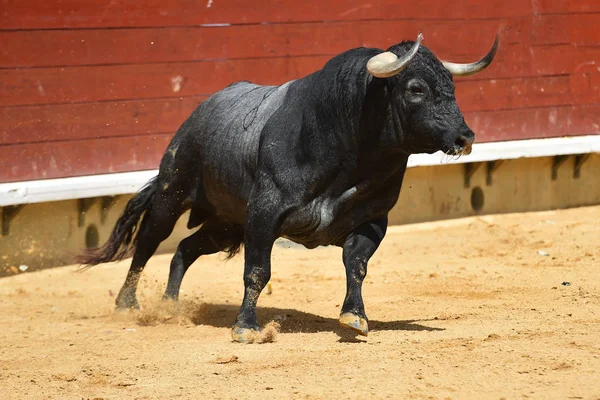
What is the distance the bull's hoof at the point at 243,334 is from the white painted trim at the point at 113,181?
6.82 ft

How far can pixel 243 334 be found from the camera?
5.97 metres

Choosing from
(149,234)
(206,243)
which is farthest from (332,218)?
(149,234)

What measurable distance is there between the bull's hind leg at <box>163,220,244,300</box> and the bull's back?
13.9 inches

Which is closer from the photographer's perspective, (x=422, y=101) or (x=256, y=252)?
(x=422, y=101)

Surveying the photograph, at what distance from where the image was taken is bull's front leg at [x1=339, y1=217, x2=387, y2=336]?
5801mm

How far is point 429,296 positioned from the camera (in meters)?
7.25

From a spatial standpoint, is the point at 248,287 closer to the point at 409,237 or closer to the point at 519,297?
the point at 519,297

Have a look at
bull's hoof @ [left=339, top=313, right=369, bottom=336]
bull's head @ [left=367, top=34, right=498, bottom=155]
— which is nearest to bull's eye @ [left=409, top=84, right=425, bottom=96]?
bull's head @ [left=367, top=34, right=498, bottom=155]

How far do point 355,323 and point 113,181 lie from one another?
329cm

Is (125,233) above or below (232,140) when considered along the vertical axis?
below

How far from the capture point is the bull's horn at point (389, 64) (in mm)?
5766

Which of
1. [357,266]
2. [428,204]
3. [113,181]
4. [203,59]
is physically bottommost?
[357,266]

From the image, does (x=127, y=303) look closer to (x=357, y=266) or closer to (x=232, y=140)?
(x=232, y=140)

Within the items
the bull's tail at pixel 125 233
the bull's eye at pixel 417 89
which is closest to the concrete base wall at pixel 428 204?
the bull's tail at pixel 125 233
